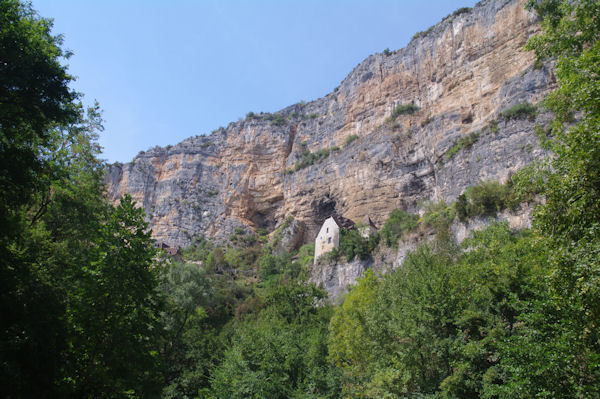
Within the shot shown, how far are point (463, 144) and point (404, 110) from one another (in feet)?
45.0

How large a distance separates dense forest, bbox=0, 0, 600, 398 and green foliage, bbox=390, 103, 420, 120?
2931 centimetres

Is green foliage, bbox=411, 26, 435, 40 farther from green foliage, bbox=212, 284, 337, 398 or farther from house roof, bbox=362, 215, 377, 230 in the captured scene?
green foliage, bbox=212, 284, 337, 398

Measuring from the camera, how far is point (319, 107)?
217ft

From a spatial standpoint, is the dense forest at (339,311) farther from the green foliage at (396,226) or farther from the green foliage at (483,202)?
the green foliage at (396,226)

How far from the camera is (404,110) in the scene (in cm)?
4775

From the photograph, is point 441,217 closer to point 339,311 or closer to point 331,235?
point 339,311

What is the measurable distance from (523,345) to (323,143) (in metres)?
51.9

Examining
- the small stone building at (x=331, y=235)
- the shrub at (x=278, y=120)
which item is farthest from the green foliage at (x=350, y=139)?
the shrub at (x=278, y=120)

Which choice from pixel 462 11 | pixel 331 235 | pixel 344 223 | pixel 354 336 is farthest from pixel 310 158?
pixel 354 336

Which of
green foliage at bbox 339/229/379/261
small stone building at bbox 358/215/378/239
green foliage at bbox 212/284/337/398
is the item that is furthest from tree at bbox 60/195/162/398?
small stone building at bbox 358/215/378/239

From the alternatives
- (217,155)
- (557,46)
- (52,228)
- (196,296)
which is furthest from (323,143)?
(557,46)

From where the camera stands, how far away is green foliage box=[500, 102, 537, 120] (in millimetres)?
30469

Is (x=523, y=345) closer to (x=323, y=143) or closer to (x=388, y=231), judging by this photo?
(x=388, y=231)

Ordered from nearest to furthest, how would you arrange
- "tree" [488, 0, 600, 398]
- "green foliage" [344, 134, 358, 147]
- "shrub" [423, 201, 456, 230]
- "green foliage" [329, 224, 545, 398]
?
"tree" [488, 0, 600, 398] < "green foliage" [329, 224, 545, 398] < "shrub" [423, 201, 456, 230] < "green foliage" [344, 134, 358, 147]
